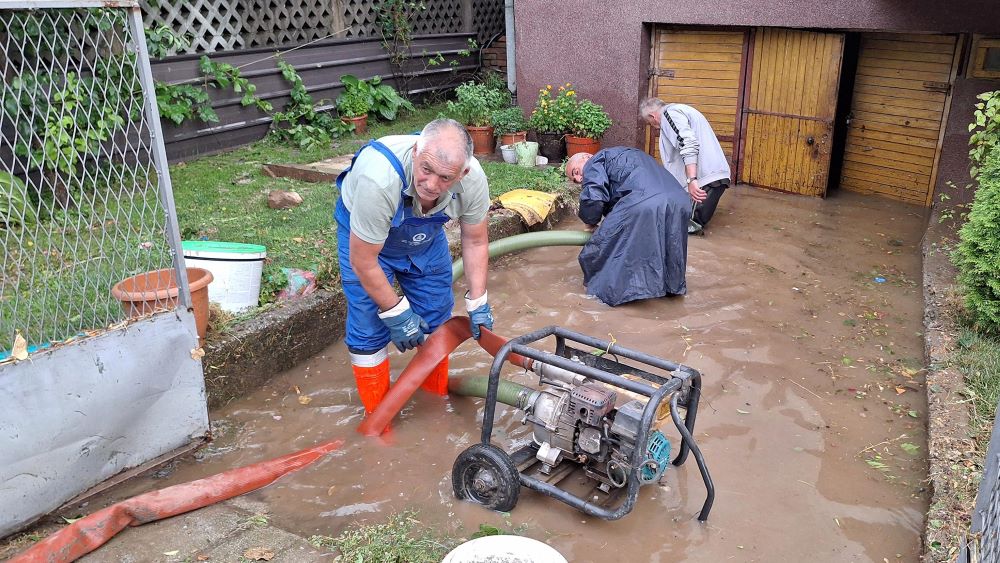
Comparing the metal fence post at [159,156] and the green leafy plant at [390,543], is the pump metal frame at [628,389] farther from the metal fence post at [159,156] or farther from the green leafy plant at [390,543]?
the metal fence post at [159,156]

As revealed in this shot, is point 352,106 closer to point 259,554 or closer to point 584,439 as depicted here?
point 584,439

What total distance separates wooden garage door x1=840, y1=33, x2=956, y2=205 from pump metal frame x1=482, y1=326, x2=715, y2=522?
5.88 meters

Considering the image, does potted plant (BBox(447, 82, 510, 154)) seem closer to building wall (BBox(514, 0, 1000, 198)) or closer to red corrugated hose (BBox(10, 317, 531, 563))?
building wall (BBox(514, 0, 1000, 198))

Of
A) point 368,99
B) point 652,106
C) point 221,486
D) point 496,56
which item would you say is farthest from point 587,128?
point 221,486

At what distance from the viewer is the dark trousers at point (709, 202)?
725 centimetres

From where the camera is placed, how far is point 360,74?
11.1m

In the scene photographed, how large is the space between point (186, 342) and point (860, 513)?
134 inches

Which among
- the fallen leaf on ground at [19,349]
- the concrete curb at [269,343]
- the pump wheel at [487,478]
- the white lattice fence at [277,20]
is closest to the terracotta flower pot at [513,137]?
the white lattice fence at [277,20]

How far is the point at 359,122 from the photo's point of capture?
10.5 m

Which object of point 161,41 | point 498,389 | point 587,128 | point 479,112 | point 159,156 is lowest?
point 498,389

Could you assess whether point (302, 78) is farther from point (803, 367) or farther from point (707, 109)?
point (803, 367)

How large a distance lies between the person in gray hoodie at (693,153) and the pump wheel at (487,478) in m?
4.27

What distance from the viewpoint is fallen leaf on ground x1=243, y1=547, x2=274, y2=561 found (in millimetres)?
3004

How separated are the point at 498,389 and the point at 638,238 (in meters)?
2.50
